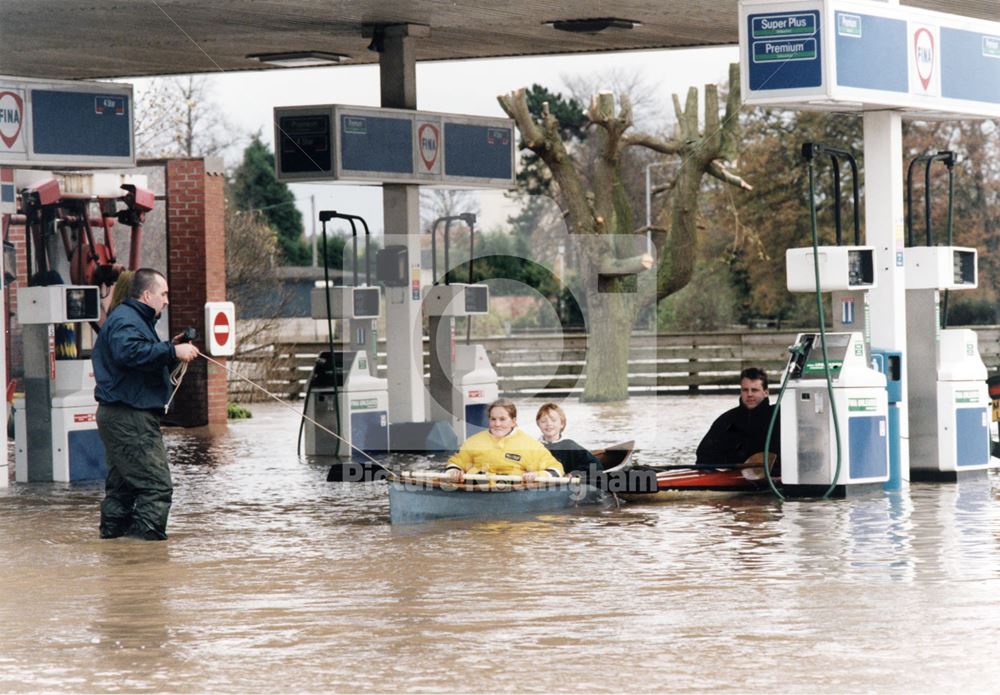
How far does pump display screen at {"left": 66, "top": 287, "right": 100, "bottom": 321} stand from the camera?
1767cm

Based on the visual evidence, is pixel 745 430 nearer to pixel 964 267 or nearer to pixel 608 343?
pixel 964 267

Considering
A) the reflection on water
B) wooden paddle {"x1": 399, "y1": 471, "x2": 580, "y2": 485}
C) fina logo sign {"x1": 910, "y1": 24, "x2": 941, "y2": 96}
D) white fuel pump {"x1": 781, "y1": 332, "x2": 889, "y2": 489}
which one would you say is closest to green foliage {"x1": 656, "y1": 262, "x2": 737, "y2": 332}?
fina logo sign {"x1": 910, "y1": 24, "x2": 941, "y2": 96}

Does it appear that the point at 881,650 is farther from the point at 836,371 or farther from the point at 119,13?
the point at 119,13

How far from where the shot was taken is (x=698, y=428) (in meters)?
25.0

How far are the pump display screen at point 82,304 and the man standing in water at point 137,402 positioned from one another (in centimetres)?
493

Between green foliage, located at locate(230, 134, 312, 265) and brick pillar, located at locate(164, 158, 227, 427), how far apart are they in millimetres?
34436

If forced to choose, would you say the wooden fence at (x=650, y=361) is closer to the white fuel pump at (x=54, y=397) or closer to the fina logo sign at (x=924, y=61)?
the white fuel pump at (x=54, y=397)

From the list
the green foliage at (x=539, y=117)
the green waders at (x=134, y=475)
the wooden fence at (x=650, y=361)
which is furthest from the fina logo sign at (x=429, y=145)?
the green foliage at (x=539, y=117)

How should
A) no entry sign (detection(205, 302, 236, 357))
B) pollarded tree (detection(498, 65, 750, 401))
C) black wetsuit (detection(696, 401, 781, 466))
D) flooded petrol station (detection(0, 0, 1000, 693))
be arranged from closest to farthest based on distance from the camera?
flooded petrol station (detection(0, 0, 1000, 693)) → no entry sign (detection(205, 302, 236, 357)) → black wetsuit (detection(696, 401, 781, 466)) → pollarded tree (detection(498, 65, 750, 401))

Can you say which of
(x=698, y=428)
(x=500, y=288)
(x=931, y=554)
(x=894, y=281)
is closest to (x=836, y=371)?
(x=894, y=281)

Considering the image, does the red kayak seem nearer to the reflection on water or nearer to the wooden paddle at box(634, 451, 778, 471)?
the wooden paddle at box(634, 451, 778, 471)

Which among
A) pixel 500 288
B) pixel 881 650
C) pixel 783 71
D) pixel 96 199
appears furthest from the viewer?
pixel 500 288

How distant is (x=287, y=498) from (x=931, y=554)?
6.60 meters

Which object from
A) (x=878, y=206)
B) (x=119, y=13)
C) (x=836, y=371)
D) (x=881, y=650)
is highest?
(x=119, y=13)
